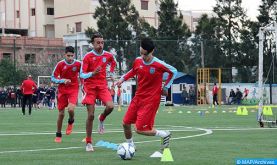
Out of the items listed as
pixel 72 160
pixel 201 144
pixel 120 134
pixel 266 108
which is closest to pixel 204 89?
pixel 266 108

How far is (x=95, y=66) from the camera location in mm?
14477

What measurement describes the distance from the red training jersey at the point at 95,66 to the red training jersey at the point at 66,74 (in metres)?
2.05

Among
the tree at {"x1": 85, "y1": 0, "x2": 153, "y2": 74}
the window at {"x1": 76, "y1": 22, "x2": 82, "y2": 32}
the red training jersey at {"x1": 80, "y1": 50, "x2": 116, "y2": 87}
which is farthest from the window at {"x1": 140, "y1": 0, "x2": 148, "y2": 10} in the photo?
the red training jersey at {"x1": 80, "y1": 50, "x2": 116, "y2": 87}

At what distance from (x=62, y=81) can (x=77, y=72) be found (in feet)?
2.21

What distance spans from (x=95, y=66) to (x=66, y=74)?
2.62 meters

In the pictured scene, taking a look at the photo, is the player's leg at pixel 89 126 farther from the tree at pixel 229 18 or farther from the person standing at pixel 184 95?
the tree at pixel 229 18

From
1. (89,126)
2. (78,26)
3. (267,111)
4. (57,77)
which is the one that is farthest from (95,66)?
(78,26)

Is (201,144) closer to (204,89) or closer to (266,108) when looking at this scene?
(266,108)

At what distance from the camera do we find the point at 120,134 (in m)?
18.5

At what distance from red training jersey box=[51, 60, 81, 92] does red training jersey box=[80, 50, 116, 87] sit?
6.71 ft

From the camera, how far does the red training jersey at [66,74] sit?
55.0ft

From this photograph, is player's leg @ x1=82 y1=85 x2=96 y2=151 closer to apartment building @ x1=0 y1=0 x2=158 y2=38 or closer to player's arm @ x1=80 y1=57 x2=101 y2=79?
player's arm @ x1=80 y1=57 x2=101 y2=79

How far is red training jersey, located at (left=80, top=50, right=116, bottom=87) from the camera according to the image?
14327mm

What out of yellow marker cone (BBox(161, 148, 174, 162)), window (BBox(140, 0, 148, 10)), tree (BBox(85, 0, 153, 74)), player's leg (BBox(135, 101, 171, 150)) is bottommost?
yellow marker cone (BBox(161, 148, 174, 162))
